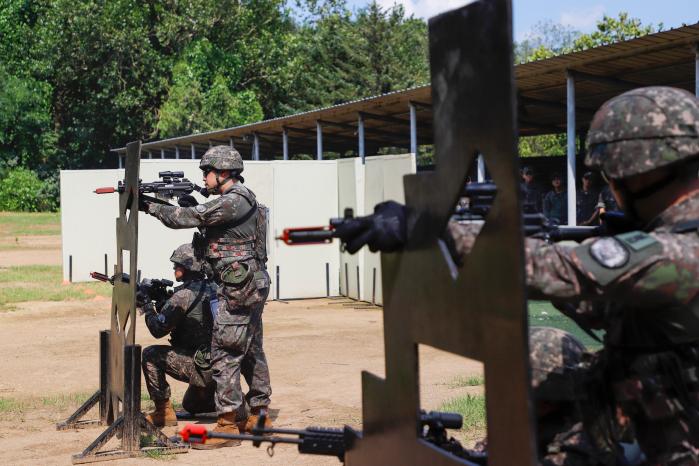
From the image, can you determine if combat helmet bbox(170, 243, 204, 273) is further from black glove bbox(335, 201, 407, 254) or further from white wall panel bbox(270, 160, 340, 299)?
white wall panel bbox(270, 160, 340, 299)

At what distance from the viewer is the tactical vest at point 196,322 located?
7.00m

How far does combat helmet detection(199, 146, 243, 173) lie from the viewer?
6.79m

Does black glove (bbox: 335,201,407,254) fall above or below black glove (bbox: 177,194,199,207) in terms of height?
below

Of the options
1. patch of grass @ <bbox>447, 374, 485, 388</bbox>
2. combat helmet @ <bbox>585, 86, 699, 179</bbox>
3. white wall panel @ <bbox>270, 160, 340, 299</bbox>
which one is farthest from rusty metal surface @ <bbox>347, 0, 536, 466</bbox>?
white wall panel @ <bbox>270, 160, 340, 299</bbox>

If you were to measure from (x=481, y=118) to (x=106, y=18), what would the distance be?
40.9 metres

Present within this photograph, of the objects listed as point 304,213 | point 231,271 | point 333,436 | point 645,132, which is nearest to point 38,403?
point 231,271

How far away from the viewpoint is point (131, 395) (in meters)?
6.30

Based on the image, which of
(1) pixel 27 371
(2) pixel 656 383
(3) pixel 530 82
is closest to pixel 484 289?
(2) pixel 656 383

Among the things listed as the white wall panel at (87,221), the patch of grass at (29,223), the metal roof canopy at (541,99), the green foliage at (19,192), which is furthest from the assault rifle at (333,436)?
the green foliage at (19,192)

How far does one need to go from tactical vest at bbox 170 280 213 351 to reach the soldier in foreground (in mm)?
4543

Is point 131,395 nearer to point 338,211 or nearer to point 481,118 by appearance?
point 481,118

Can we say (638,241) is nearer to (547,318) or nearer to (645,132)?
(645,132)

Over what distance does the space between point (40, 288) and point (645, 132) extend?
15240 millimetres

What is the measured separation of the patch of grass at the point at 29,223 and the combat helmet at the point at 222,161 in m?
26.9
